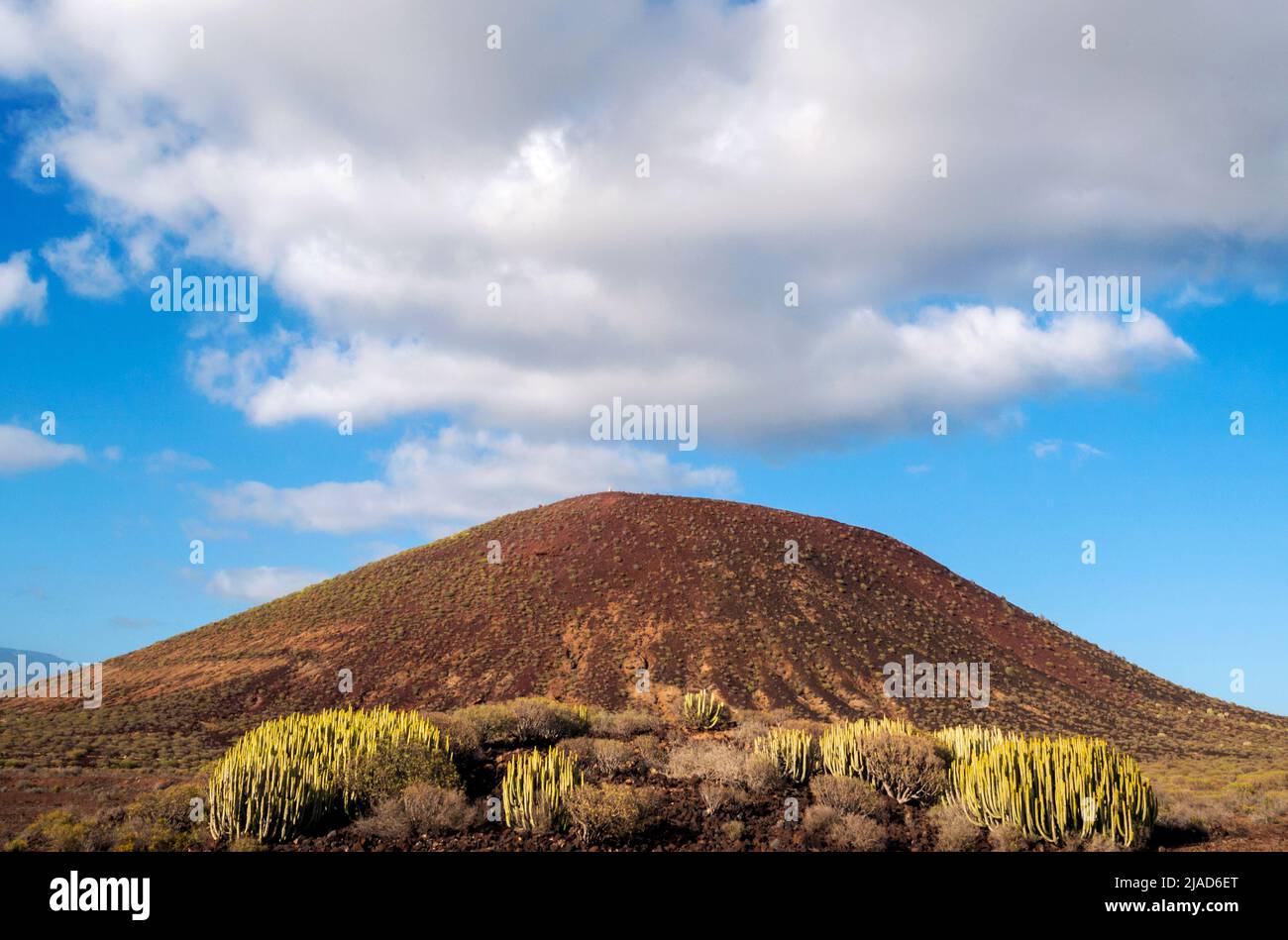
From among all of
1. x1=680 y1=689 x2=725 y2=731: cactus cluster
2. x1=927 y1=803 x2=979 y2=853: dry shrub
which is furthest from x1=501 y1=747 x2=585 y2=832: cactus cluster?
x1=680 y1=689 x2=725 y2=731: cactus cluster

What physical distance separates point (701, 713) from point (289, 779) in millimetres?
8974

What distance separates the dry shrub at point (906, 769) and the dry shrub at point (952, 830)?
73 centimetres

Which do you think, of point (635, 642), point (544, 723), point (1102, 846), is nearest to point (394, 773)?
point (544, 723)

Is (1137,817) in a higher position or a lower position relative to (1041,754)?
lower

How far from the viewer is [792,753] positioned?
44.6 feet

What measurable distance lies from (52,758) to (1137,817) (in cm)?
3482

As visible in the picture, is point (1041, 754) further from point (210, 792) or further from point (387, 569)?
→ point (387, 569)

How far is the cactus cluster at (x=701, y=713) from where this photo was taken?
17859mm

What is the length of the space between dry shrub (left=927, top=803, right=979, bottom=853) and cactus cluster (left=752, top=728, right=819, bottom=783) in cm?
215

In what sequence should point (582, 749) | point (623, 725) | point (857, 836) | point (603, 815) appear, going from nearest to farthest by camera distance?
1. point (603, 815)
2. point (857, 836)
3. point (582, 749)
4. point (623, 725)

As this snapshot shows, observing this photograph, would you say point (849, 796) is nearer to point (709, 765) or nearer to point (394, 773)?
point (709, 765)

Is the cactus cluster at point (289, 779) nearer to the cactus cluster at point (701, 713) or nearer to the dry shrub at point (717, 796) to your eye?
the dry shrub at point (717, 796)
